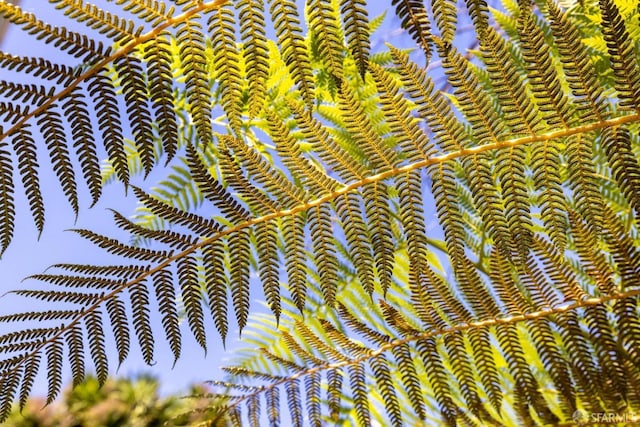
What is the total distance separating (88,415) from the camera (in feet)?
16.0

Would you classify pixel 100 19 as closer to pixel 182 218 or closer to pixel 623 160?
pixel 182 218

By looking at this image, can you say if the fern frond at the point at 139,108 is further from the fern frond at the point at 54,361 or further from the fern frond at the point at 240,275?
the fern frond at the point at 54,361

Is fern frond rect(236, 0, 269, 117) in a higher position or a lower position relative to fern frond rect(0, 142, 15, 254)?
higher

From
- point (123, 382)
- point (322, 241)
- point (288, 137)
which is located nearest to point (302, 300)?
point (322, 241)

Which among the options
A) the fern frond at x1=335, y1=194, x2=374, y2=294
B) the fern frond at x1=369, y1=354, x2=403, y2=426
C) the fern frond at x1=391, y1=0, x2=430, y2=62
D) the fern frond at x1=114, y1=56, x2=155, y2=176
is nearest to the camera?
the fern frond at x1=391, y1=0, x2=430, y2=62

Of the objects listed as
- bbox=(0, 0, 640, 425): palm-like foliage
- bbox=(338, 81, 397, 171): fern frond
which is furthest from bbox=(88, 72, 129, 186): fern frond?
bbox=(338, 81, 397, 171): fern frond

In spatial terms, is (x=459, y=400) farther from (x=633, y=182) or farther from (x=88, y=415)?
(x=88, y=415)

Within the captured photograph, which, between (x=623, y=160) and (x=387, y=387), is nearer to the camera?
(x=623, y=160)

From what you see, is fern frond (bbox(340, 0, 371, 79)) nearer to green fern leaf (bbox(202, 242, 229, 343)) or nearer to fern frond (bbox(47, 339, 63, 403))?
green fern leaf (bbox(202, 242, 229, 343))

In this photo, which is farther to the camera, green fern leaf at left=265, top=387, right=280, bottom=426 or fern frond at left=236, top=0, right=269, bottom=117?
green fern leaf at left=265, top=387, right=280, bottom=426

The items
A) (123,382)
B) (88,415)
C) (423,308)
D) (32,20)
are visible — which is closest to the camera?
(32,20)

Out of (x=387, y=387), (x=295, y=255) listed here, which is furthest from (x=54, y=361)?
(x=387, y=387)

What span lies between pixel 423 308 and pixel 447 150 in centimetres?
44

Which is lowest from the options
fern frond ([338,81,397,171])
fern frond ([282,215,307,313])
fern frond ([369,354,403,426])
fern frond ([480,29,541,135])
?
fern frond ([369,354,403,426])
